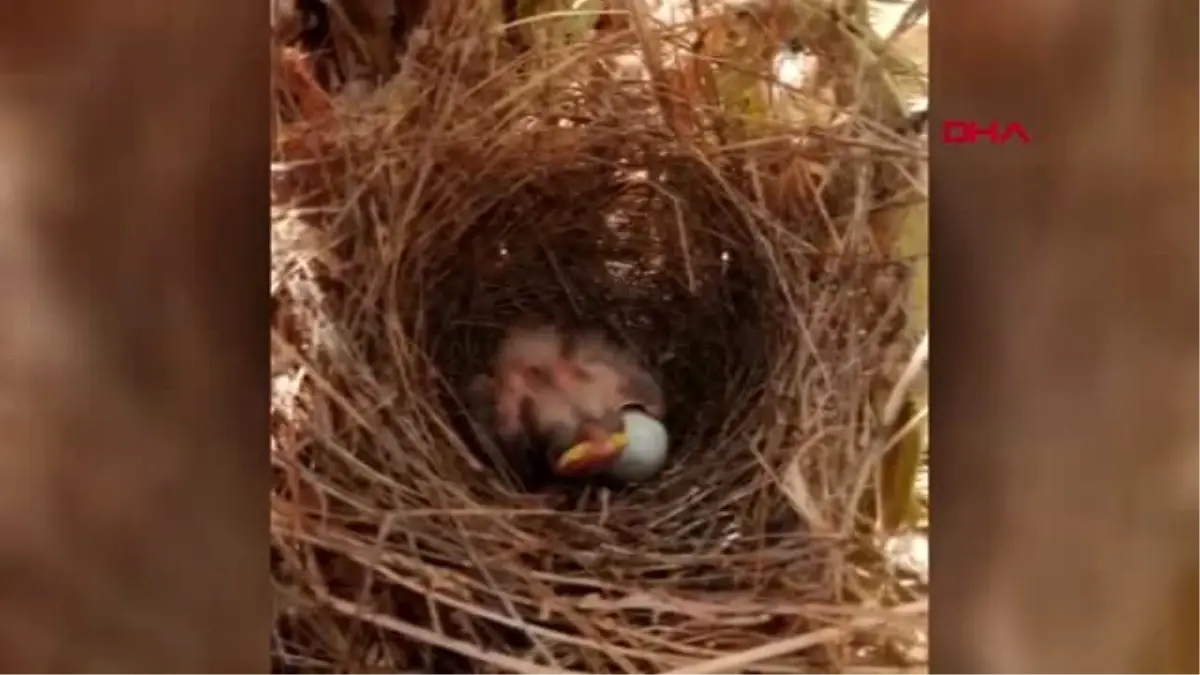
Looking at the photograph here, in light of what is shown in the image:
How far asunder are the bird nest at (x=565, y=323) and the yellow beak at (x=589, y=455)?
0.9 inches

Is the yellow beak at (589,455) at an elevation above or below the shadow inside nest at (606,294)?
below

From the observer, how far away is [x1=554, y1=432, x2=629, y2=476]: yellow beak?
113 centimetres

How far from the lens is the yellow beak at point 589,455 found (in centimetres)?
113

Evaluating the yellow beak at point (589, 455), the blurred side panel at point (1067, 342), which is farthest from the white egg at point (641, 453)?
the blurred side panel at point (1067, 342)

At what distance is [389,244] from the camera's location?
3.76 feet

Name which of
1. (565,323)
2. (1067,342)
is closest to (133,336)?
(565,323)

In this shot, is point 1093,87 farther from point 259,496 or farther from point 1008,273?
point 259,496

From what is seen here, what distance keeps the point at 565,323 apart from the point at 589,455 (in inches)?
4.9

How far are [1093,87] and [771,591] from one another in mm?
564

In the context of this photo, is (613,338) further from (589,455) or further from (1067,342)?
(1067,342)

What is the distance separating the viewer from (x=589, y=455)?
3.70ft

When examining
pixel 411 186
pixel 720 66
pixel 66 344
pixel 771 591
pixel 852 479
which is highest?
pixel 720 66

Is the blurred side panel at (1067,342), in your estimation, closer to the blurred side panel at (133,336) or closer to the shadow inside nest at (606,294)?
the shadow inside nest at (606,294)

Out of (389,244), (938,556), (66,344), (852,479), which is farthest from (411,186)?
(938,556)
